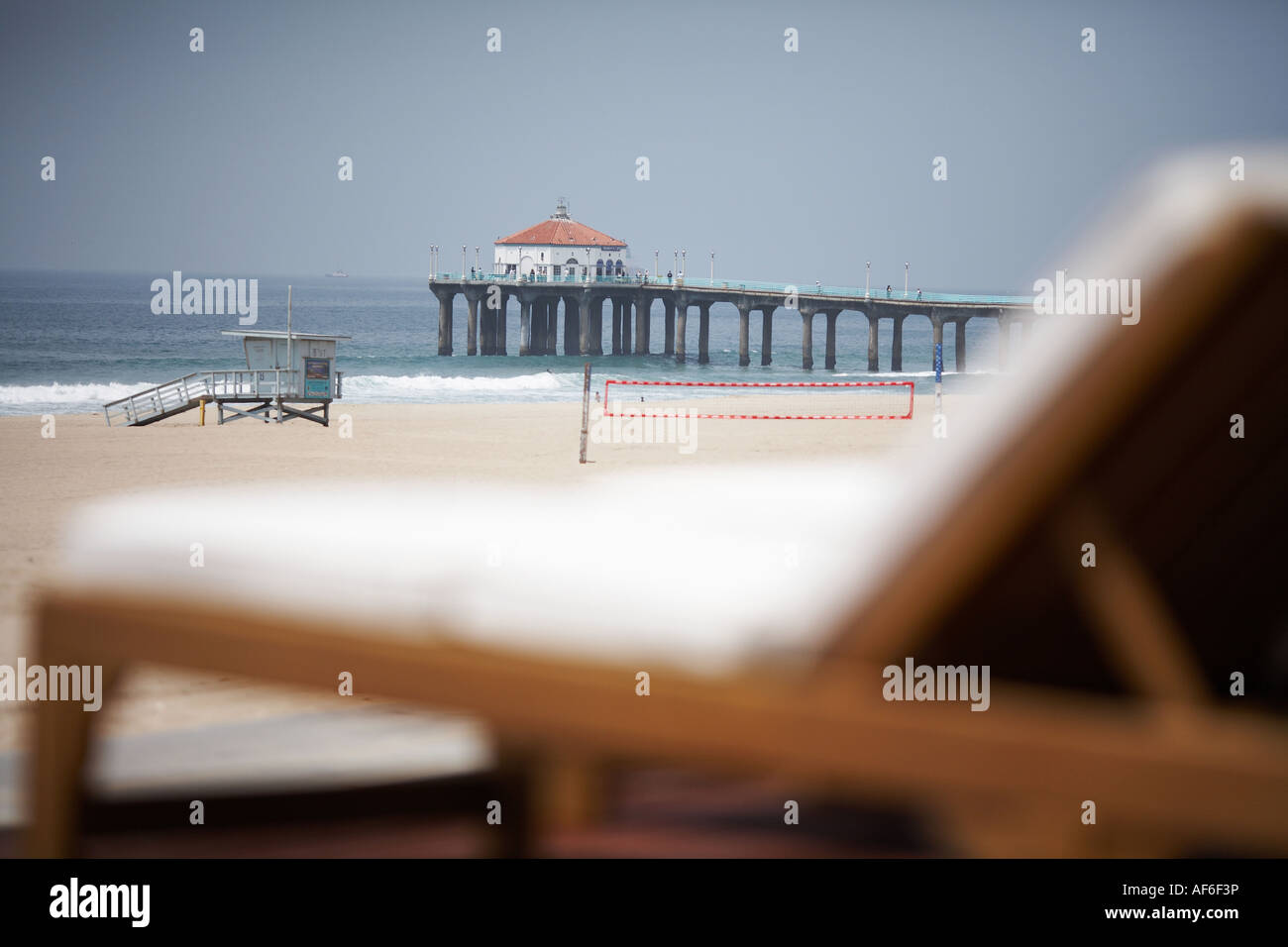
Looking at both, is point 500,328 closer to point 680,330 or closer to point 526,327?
point 526,327

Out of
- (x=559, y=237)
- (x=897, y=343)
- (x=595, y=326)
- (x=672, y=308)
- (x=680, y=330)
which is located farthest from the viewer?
(x=559, y=237)

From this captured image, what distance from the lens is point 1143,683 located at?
995mm

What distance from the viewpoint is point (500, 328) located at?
7194cm

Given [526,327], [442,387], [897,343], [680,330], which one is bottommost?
[442,387]

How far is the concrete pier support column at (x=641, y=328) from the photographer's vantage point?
224ft

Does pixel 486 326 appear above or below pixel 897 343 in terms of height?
above

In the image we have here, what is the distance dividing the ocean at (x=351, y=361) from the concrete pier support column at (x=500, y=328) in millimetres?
1267

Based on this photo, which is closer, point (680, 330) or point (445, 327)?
point (445, 327)

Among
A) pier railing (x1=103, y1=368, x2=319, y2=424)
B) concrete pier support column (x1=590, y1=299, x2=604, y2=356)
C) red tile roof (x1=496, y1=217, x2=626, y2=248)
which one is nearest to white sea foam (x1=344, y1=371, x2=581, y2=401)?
pier railing (x1=103, y1=368, x2=319, y2=424)

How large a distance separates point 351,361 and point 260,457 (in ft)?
132

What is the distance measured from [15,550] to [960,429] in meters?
9.48

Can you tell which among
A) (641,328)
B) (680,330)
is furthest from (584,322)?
(680,330)
